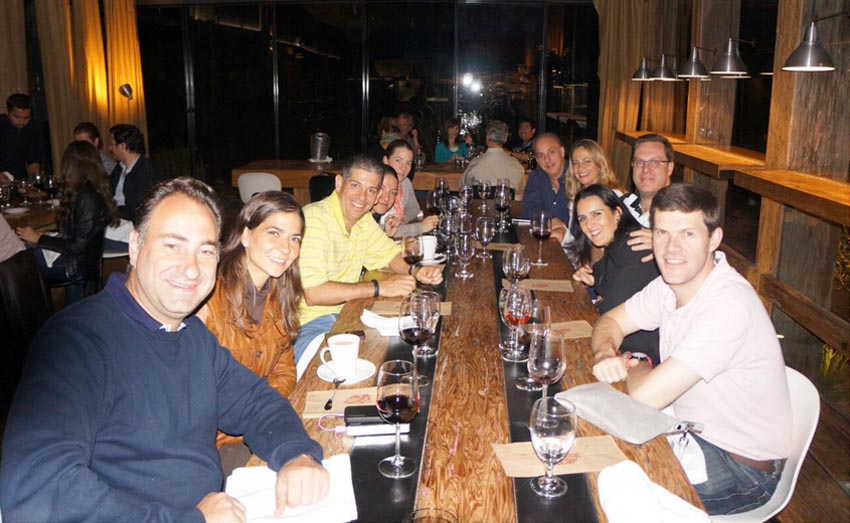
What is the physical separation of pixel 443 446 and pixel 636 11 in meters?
7.25

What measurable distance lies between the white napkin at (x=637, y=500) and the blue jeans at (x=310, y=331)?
67.5 inches

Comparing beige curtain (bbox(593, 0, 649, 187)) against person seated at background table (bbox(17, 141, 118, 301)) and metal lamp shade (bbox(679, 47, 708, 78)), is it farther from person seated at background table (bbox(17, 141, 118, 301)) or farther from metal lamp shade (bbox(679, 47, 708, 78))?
person seated at background table (bbox(17, 141, 118, 301))

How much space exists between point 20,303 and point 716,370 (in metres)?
2.60

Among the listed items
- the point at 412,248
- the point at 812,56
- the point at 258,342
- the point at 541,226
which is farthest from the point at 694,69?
the point at 258,342

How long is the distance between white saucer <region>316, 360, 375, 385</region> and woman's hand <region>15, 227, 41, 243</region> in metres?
3.19

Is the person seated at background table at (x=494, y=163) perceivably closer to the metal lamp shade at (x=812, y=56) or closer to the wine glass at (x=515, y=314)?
the metal lamp shade at (x=812, y=56)

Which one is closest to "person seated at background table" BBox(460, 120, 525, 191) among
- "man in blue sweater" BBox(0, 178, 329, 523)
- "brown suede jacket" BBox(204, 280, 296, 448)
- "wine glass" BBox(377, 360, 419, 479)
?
"brown suede jacket" BBox(204, 280, 296, 448)

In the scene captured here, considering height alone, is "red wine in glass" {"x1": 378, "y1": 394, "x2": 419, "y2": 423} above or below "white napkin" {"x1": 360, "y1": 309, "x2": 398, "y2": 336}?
above

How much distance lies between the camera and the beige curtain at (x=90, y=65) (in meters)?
7.93

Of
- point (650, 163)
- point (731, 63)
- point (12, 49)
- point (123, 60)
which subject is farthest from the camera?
point (123, 60)

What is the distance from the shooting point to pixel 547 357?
5.70 ft

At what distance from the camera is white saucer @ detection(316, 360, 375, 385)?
1.95 meters

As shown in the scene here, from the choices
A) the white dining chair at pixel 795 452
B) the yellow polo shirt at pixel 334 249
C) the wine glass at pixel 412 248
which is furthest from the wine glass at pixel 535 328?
the yellow polo shirt at pixel 334 249

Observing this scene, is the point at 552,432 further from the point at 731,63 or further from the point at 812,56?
the point at 731,63
